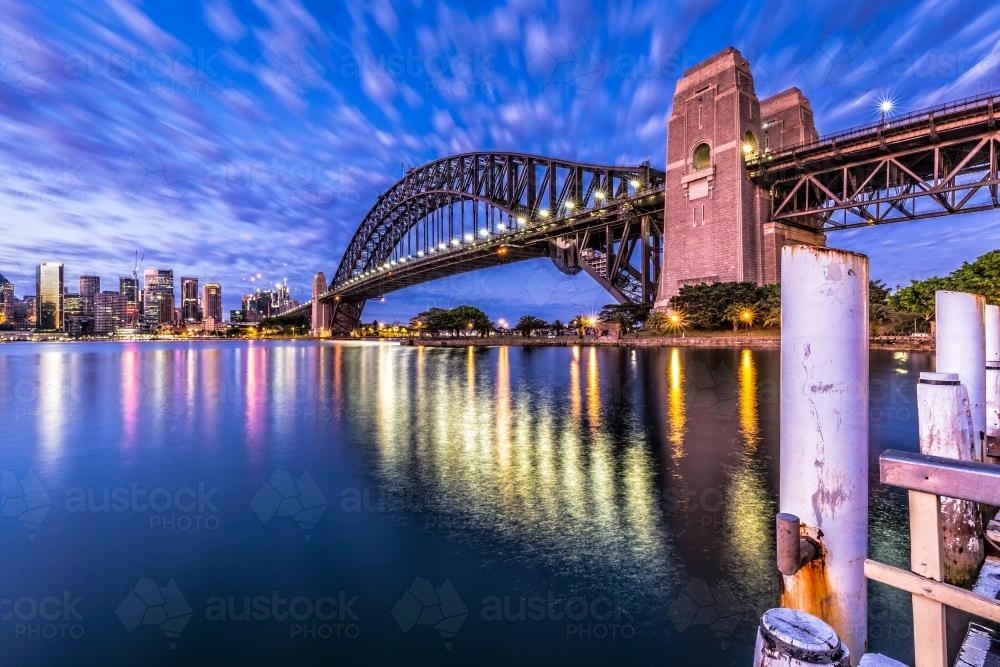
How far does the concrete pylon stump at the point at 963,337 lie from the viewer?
456 cm

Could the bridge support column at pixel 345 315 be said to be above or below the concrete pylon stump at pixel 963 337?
above

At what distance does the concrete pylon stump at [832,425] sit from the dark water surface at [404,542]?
1.68m

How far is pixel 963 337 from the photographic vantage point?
4582mm

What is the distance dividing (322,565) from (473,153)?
3230 inches

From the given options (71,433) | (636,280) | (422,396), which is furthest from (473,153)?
(71,433)

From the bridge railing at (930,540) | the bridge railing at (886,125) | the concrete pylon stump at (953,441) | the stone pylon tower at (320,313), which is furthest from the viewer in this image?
the stone pylon tower at (320,313)

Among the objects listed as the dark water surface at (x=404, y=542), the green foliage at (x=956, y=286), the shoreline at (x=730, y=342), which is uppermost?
the green foliage at (x=956, y=286)

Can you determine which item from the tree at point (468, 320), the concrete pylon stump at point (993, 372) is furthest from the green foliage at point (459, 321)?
the concrete pylon stump at point (993, 372)

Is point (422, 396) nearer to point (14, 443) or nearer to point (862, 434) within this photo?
point (14, 443)

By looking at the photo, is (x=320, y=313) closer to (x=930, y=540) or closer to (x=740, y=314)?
(x=740, y=314)

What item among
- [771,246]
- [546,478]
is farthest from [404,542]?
[771,246]

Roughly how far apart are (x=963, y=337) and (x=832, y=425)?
3731 mm

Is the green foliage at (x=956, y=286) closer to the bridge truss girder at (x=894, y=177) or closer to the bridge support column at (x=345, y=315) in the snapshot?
the bridge truss girder at (x=894, y=177)

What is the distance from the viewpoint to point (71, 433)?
11.2m
